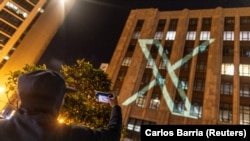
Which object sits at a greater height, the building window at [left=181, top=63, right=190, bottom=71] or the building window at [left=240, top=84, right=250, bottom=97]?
the building window at [left=181, top=63, right=190, bottom=71]

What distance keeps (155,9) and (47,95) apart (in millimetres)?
45348

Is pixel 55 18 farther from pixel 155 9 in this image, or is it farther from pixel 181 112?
pixel 181 112

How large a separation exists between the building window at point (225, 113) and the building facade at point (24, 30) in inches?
1545

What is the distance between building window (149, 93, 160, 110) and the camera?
33.3 metres

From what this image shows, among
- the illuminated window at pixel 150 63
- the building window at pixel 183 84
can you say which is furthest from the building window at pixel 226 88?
the illuminated window at pixel 150 63

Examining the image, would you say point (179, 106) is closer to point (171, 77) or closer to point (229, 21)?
point (171, 77)

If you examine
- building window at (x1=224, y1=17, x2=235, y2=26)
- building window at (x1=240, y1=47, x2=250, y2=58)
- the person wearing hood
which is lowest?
the person wearing hood

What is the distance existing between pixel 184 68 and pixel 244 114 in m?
10.9

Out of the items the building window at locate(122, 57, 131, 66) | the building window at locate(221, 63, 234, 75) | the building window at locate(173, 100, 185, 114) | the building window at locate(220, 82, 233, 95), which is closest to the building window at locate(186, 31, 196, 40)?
the building window at locate(221, 63, 234, 75)

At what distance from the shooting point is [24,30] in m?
55.6

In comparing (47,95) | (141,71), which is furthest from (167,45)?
(47,95)

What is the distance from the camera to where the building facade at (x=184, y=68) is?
100 feet

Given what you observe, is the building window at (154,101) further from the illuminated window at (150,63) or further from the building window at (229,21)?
the building window at (229,21)

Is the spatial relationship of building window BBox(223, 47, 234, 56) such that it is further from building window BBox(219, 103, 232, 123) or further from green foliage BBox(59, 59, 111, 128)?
green foliage BBox(59, 59, 111, 128)
